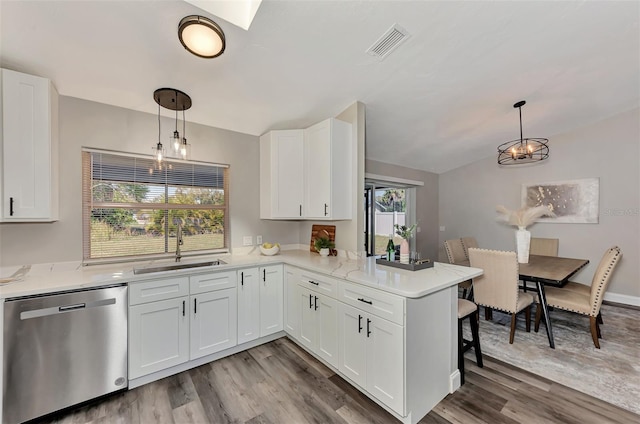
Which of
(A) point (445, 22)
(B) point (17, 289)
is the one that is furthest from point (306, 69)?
(B) point (17, 289)

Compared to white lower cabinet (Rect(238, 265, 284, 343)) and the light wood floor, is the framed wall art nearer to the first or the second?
the light wood floor

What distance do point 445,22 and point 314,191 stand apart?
1850 mm

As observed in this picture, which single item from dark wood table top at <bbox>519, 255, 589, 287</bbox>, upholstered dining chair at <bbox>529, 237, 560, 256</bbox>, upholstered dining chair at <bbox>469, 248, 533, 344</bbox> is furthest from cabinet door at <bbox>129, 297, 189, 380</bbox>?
upholstered dining chair at <bbox>529, 237, 560, 256</bbox>

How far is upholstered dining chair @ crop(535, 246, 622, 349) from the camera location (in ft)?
8.54

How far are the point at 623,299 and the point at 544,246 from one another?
4.13 ft

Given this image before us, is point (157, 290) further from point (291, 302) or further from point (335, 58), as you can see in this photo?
point (335, 58)

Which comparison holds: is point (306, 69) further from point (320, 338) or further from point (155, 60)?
point (320, 338)

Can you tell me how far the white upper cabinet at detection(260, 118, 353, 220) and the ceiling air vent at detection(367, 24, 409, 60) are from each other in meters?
0.76

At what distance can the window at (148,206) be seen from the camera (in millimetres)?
2500

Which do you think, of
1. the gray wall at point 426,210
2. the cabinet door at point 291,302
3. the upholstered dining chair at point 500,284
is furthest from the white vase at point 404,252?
the gray wall at point 426,210

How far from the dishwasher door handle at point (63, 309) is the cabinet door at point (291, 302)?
4.99 feet

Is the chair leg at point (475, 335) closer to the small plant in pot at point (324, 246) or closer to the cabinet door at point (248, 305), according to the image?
the small plant in pot at point (324, 246)

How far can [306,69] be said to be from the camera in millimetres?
2303

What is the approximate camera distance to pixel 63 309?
1807mm
